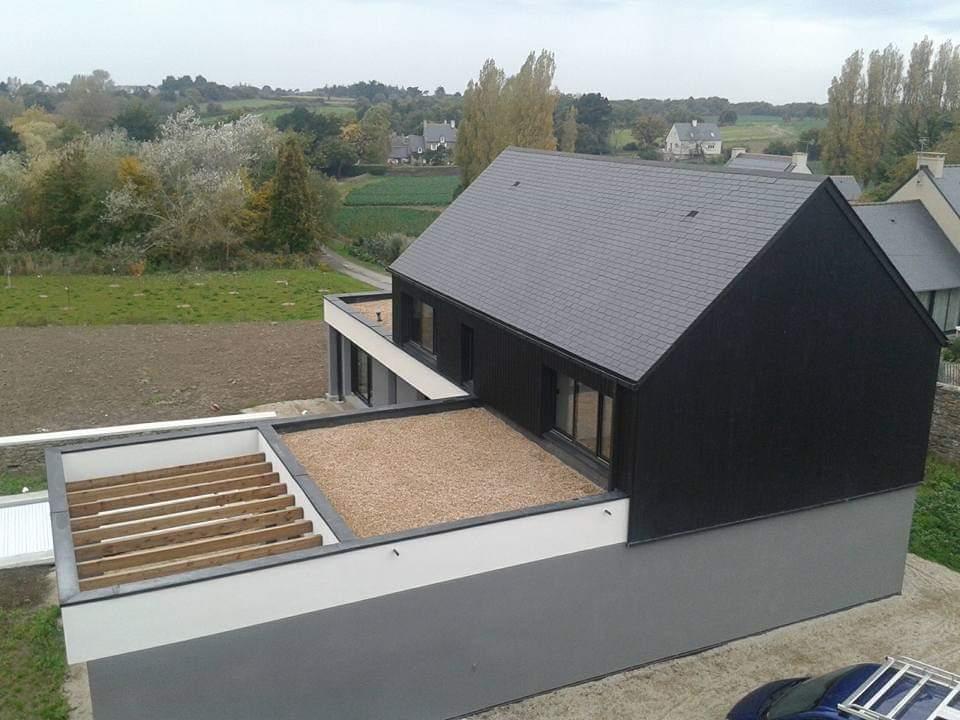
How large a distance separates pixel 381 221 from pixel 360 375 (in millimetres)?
33085

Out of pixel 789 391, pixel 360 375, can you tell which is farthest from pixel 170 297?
pixel 789 391

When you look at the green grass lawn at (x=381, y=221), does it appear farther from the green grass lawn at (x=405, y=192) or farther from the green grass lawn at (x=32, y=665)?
the green grass lawn at (x=32, y=665)

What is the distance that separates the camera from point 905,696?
8.22m

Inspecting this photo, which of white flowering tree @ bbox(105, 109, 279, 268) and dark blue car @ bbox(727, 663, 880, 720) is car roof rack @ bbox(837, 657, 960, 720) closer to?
dark blue car @ bbox(727, 663, 880, 720)

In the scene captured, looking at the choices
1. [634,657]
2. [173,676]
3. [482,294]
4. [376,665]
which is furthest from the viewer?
[482,294]

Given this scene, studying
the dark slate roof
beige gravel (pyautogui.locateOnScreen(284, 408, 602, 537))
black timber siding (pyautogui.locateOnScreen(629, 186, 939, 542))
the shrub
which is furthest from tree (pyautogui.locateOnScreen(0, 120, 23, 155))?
black timber siding (pyautogui.locateOnScreen(629, 186, 939, 542))

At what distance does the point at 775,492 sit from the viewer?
464 inches

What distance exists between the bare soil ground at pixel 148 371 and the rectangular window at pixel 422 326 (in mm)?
5389

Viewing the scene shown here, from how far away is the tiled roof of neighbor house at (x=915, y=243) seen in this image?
25375 millimetres

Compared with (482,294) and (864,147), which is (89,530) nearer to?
(482,294)

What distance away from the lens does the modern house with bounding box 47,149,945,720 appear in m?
9.17

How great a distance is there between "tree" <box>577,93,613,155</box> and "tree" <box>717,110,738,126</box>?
177 ft

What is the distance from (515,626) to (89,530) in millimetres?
5175

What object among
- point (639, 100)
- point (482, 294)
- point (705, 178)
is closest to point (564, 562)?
point (482, 294)
